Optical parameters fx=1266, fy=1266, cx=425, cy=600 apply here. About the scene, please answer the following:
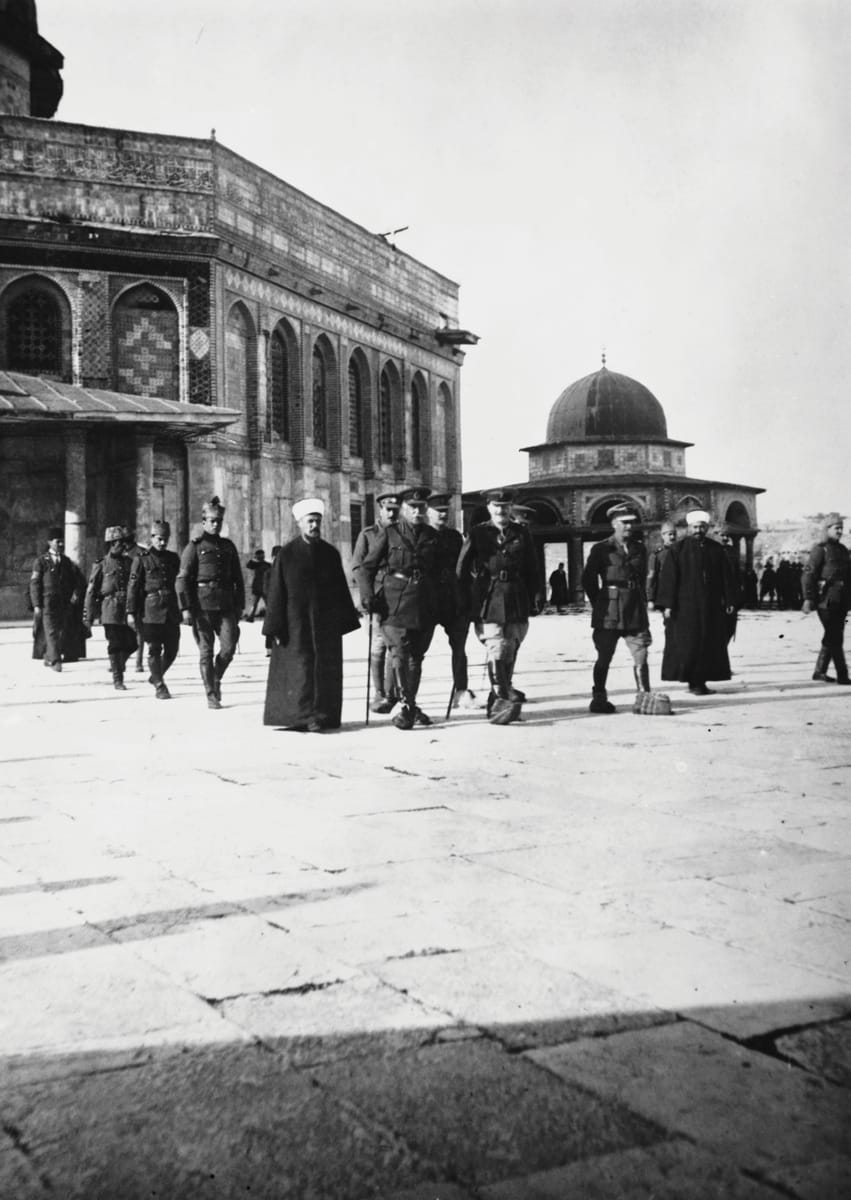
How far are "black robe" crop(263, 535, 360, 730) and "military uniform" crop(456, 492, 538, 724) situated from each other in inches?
38.7

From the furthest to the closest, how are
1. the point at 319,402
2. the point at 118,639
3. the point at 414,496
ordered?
the point at 319,402 → the point at 118,639 → the point at 414,496

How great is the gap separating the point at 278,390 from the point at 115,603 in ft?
70.2

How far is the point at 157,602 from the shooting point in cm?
1178

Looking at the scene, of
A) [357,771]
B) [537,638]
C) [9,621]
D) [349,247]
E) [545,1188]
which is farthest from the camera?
[349,247]

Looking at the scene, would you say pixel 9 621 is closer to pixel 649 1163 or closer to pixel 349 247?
pixel 349 247

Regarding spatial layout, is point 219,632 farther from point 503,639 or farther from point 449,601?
point 503,639

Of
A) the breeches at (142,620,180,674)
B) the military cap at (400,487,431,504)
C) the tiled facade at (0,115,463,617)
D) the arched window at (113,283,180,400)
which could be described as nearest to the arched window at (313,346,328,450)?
the tiled facade at (0,115,463,617)

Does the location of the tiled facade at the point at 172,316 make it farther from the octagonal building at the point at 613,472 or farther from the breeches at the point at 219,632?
the octagonal building at the point at 613,472

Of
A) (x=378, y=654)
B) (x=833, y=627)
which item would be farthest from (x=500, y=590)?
(x=833, y=627)

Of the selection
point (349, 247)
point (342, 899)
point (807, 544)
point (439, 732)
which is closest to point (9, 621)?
point (349, 247)

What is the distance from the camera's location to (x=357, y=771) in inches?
278

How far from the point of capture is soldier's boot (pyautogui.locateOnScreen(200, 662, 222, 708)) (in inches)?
410

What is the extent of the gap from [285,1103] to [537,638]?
19128 millimetres

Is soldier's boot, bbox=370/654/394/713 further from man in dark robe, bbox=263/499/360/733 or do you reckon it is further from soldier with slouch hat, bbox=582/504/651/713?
soldier with slouch hat, bbox=582/504/651/713
